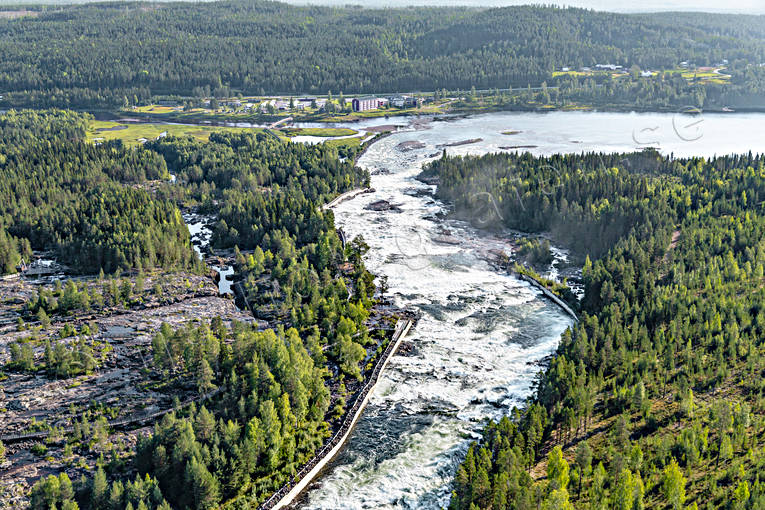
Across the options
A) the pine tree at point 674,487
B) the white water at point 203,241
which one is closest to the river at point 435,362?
the pine tree at point 674,487

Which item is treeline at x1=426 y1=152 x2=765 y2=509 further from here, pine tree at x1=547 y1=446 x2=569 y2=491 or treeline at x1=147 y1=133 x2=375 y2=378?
treeline at x1=147 y1=133 x2=375 y2=378

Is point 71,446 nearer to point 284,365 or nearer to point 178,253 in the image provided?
point 284,365

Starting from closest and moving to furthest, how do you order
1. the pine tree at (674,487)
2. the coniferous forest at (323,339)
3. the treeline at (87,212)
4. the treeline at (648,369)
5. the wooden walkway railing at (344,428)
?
1. the pine tree at (674,487)
2. the treeline at (648,369)
3. the coniferous forest at (323,339)
4. the wooden walkway railing at (344,428)
5. the treeline at (87,212)

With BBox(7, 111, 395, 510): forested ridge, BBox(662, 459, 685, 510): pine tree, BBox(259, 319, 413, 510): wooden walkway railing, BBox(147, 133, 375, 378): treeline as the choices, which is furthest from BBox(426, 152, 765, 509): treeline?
BBox(147, 133, 375, 378): treeline

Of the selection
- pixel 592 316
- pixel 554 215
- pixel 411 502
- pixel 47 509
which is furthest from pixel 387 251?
pixel 47 509

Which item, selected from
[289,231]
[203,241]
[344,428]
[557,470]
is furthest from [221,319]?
[557,470]

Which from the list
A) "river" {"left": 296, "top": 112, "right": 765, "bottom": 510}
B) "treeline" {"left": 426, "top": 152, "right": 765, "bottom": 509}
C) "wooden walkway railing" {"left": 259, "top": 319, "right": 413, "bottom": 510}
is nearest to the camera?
"treeline" {"left": 426, "top": 152, "right": 765, "bottom": 509}

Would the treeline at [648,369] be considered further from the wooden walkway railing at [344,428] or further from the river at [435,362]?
the wooden walkway railing at [344,428]
